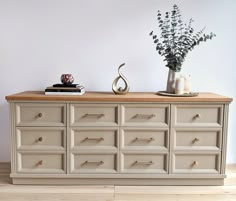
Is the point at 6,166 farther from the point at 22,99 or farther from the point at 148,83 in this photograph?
the point at 148,83

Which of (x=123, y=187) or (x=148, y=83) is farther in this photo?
(x=148, y=83)

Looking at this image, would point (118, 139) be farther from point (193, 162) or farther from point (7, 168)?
point (7, 168)

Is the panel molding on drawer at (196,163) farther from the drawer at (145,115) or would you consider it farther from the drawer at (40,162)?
the drawer at (40,162)

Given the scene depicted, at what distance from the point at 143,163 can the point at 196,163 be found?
0.40 meters

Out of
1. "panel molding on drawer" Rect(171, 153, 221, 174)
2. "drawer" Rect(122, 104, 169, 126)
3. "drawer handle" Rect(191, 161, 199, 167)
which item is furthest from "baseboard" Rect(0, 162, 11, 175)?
"drawer handle" Rect(191, 161, 199, 167)

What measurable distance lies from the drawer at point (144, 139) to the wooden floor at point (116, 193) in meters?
0.31

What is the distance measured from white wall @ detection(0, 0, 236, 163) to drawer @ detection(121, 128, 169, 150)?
0.58 metres

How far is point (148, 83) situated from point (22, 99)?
112cm

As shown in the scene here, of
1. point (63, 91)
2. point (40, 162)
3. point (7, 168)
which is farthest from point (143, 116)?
point (7, 168)

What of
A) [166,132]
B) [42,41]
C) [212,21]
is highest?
[212,21]

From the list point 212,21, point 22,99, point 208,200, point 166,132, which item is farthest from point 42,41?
point 208,200

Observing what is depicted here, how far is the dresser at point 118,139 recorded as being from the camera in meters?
2.17

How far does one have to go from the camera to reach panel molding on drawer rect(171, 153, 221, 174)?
2.22m

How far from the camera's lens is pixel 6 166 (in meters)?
2.63
